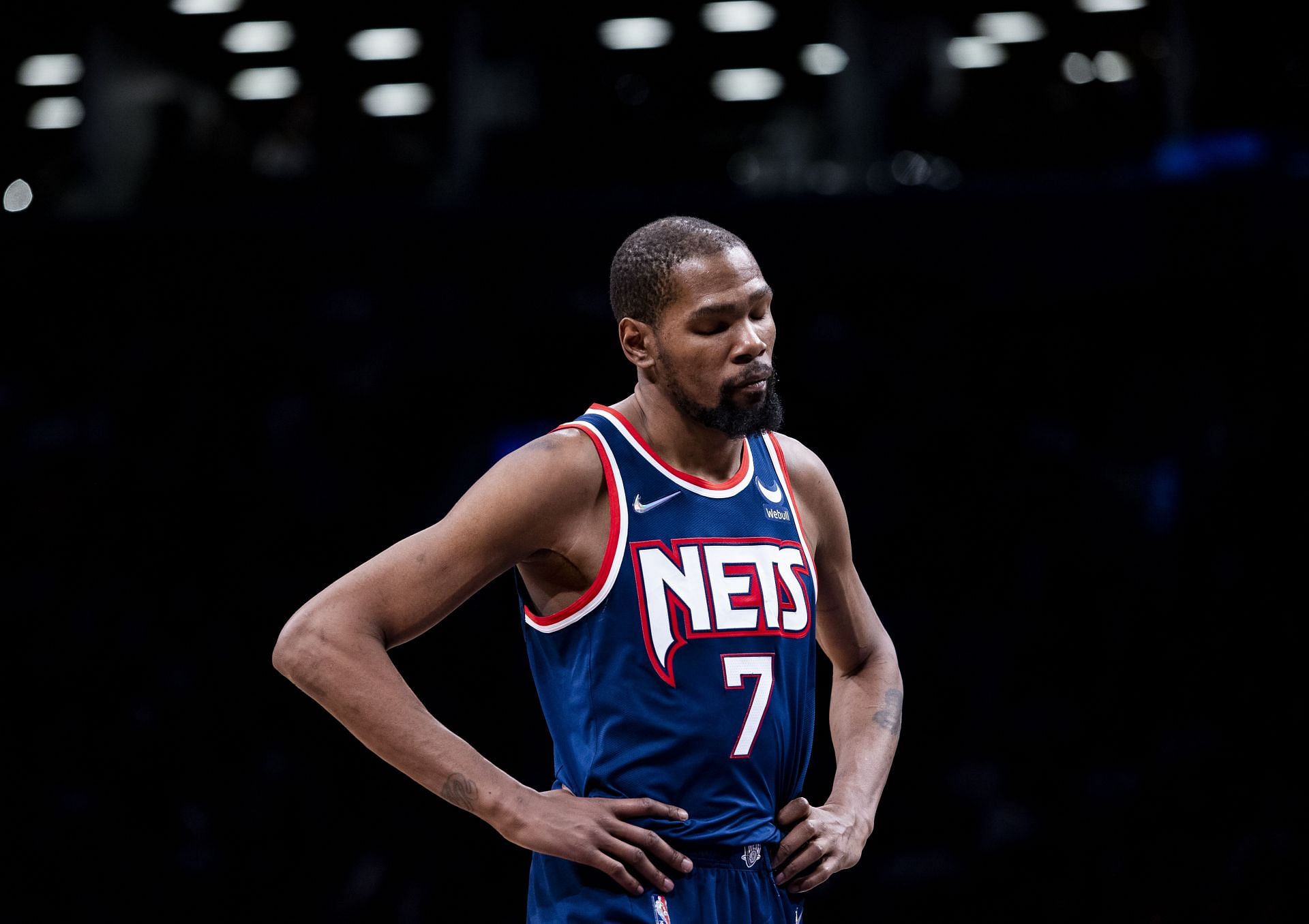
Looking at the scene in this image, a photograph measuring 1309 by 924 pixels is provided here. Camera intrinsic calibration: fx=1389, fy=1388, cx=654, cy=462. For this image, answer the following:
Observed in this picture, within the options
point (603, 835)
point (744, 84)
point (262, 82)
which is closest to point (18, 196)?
point (262, 82)

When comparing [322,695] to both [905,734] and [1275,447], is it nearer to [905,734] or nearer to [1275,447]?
[905,734]

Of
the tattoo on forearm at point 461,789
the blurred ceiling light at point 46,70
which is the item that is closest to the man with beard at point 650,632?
the tattoo on forearm at point 461,789

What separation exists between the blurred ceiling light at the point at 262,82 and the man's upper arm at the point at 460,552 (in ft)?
20.6

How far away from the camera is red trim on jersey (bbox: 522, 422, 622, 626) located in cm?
244

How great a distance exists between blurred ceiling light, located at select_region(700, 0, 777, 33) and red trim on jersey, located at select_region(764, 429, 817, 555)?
567cm

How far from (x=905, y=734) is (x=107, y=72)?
19.0 feet

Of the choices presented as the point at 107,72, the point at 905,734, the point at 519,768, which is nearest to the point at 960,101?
the point at 905,734

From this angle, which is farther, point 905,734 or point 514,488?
point 905,734

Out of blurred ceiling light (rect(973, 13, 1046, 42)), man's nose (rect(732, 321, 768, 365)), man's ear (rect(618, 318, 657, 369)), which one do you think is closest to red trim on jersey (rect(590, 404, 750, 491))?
man's ear (rect(618, 318, 657, 369))

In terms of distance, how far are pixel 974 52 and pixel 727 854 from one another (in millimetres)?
6486

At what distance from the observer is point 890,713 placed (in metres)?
2.85

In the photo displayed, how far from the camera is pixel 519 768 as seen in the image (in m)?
6.81

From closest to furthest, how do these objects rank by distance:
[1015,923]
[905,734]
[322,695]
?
[322,695]
[1015,923]
[905,734]

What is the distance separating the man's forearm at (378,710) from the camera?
7.64ft
